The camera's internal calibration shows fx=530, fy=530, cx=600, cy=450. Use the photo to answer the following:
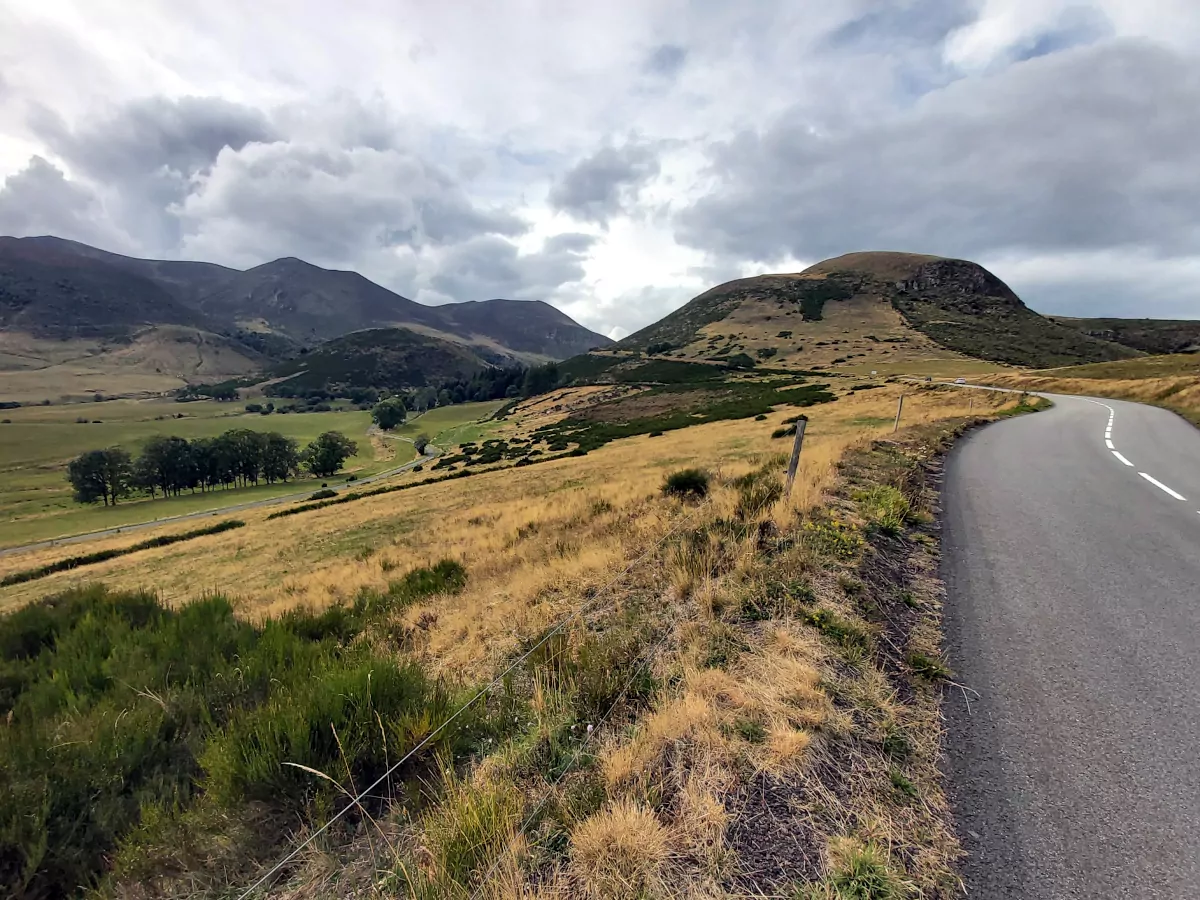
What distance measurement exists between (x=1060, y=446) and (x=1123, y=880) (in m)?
18.5

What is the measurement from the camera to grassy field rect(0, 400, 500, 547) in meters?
72.1

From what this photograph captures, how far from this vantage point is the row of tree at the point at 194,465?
281ft

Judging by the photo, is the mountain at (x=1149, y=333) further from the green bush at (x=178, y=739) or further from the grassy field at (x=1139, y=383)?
the green bush at (x=178, y=739)

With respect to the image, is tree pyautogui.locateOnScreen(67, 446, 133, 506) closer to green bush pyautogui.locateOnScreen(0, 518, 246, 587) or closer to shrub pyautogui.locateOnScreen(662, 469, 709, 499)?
green bush pyautogui.locateOnScreen(0, 518, 246, 587)

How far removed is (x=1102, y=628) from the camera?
16.7 ft

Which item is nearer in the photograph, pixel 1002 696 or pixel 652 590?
pixel 1002 696

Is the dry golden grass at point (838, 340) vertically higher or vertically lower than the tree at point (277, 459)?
higher

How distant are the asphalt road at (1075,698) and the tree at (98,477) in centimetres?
11369

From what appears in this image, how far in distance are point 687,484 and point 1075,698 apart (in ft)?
29.7

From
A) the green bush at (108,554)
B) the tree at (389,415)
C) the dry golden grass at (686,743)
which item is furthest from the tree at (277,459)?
the dry golden grass at (686,743)

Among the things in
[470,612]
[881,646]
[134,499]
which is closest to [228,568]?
[470,612]

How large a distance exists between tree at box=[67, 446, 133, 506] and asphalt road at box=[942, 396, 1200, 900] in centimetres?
11369

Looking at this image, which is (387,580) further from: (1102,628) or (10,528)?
(10,528)

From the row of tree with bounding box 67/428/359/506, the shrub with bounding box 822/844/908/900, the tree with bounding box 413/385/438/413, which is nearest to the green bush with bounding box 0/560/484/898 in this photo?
the shrub with bounding box 822/844/908/900
